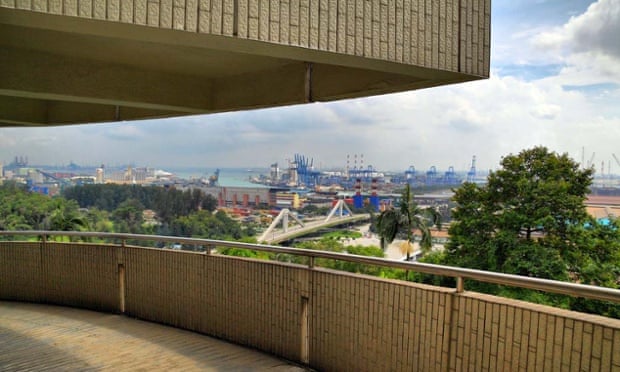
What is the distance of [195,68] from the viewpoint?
15.0 ft

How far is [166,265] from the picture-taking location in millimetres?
5090

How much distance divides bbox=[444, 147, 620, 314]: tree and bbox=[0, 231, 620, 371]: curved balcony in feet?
116

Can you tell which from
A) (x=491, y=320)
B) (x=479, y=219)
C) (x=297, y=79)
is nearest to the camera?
(x=491, y=320)

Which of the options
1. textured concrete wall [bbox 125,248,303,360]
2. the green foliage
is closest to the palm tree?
the green foliage

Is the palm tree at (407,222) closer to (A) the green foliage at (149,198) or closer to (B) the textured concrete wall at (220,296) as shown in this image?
(A) the green foliage at (149,198)

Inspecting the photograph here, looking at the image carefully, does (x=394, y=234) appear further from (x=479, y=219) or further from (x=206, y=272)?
(x=206, y=272)

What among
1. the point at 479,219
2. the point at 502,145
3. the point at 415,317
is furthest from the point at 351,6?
the point at 502,145

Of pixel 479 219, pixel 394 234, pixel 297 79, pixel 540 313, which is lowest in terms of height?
pixel 394 234

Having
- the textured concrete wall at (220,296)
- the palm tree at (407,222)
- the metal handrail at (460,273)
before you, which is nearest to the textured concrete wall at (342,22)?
the metal handrail at (460,273)

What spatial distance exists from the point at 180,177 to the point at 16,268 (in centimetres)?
6504

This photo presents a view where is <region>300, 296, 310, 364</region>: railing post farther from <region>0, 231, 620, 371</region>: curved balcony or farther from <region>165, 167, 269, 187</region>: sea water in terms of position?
<region>165, 167, 269, 187</region>: sea water

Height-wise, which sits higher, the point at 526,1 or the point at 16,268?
the point at 526,1

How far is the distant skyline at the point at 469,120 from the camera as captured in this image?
320 ft

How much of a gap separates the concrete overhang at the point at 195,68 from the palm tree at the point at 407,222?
50.5 m
